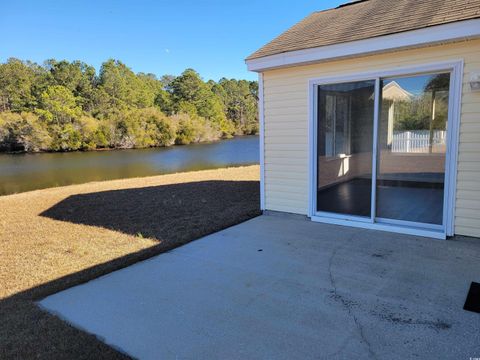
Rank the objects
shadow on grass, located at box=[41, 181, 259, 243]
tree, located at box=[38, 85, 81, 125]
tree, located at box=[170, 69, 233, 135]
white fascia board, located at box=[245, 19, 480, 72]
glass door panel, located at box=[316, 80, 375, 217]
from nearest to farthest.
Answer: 1. white fascia board, located at box=[245, 19, 480, 72]
2. glass door panel, located at box=[316, 80, 375, 217]
3. shadow on grass, located at box=[41, 181, 259, 243]
4. tree, located at box=[38, 85, 81, 125]
5. tree, located at box=[170, 69, 233, 135]

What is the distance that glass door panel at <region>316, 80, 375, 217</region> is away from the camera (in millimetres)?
4191

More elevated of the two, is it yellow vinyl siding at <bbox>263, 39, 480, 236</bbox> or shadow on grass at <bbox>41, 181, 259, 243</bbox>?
yellow vinyl siding at <bbox>263, 39, 480, 236</bbox>

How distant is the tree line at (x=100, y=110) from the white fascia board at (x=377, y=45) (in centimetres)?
3008

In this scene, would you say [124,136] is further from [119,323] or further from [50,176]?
[119,323]

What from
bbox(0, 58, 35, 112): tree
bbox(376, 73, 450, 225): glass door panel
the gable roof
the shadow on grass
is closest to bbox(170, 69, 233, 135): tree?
bbox(0, 58, 35, 112): tree

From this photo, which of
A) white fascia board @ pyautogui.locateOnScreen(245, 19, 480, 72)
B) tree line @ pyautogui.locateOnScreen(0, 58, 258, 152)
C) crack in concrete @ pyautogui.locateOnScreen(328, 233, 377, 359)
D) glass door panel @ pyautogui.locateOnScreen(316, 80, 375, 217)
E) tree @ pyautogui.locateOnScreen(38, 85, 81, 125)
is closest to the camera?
crack in concrete @ pyautogui.locateOnScreen(328, 233, 377, 359)

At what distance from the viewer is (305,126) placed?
180 inches

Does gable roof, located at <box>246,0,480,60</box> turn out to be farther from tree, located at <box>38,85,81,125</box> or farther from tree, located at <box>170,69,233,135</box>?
tree, located at <box>170,69,233,135</box>

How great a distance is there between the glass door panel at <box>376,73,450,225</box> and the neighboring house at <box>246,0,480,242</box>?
0.04ft

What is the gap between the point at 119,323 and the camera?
232 centimetres

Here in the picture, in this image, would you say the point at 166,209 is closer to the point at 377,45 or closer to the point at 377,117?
the point at 377,117

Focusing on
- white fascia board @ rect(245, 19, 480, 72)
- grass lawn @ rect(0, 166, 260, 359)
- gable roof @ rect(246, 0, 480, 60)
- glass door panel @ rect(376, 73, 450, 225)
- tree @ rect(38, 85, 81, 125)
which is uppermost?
tree @ rect(38, 85, 81, 125)

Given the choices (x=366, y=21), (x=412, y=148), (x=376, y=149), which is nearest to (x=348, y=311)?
(x=376, y=149)

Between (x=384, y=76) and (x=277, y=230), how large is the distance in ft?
7.23
